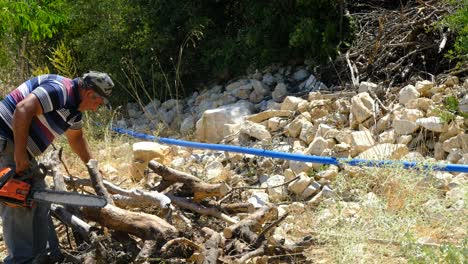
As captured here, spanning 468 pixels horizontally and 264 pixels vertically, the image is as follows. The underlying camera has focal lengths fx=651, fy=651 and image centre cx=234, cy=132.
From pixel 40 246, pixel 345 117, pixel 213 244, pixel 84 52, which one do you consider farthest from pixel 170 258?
pixel 84 52

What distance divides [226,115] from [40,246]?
10.2 feet

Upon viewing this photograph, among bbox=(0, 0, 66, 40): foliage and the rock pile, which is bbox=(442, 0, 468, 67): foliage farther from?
bbox=(0, 0, 66, 40): foliage

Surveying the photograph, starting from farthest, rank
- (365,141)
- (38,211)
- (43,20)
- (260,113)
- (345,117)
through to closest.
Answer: (43,20), (260,113), (345,117), (365,141), (38,211)

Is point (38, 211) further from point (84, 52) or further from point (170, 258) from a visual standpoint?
point (84, 52)

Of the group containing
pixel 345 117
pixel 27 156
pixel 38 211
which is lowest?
pixel 345 117

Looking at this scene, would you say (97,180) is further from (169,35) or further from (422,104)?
(169,35)

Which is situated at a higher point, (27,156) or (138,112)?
(27,156)

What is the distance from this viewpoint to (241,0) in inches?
344

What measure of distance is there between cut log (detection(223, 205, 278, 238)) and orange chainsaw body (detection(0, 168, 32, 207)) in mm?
1288

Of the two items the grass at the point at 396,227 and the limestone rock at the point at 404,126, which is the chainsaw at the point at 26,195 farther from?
the limestone rock at the point at 404,126

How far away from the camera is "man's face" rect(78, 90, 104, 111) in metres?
4.19

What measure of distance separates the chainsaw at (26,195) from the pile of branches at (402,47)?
3.54 metres

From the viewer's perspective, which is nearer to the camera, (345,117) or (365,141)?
(365,141)

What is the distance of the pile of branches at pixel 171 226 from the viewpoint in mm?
4047
